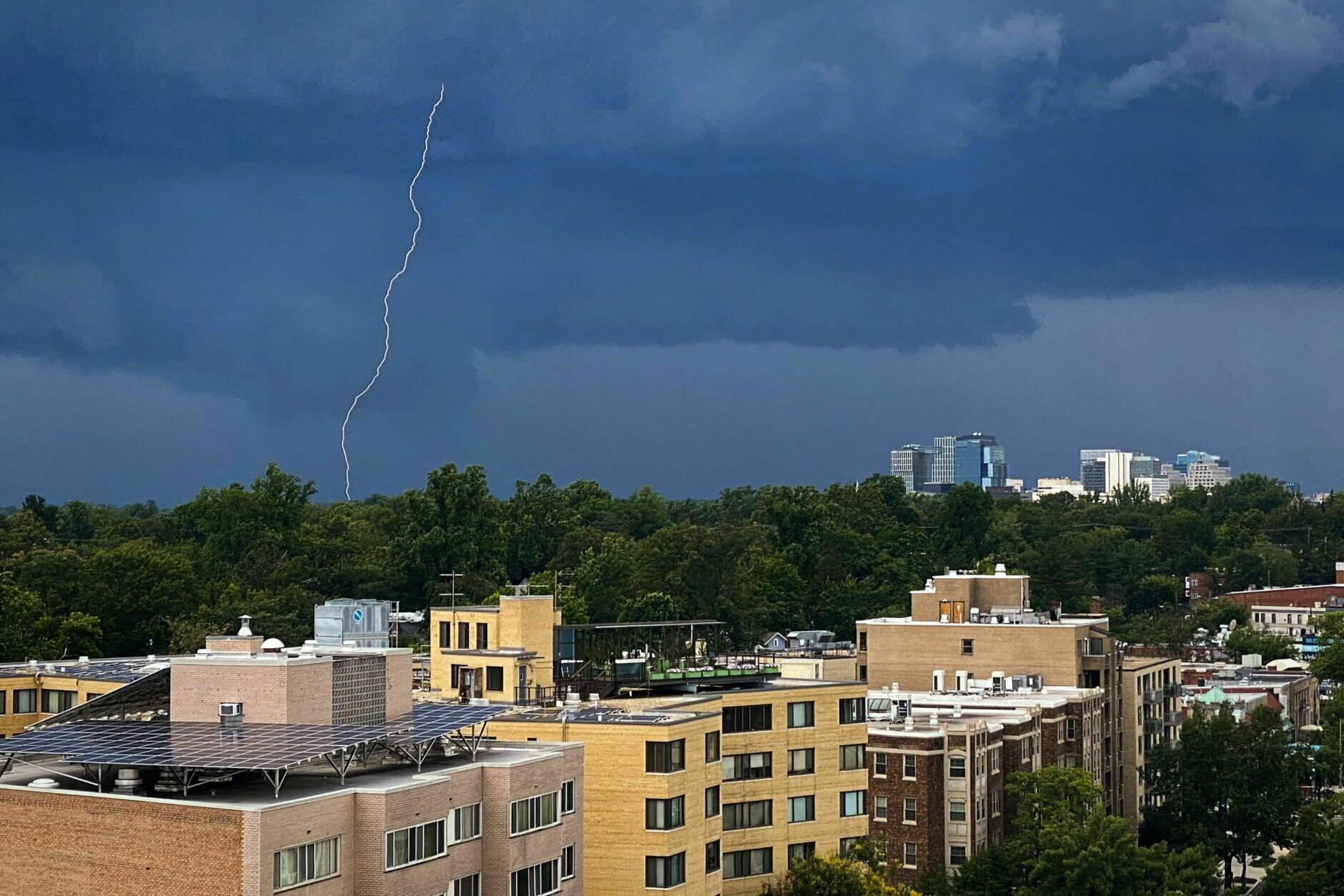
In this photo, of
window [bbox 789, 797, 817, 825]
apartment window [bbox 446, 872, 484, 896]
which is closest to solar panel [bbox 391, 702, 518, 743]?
apartment window [bbox 446, 872, 484, 896]

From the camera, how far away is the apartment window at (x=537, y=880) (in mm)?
46094

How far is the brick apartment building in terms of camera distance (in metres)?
38.9

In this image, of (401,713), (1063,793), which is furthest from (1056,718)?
(401,713)

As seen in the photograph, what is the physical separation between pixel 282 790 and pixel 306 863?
2556 mm

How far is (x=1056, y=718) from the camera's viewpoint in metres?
92.9

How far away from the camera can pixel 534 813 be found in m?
46.5

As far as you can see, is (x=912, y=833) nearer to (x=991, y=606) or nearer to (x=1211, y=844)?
(x=1211, y=844)

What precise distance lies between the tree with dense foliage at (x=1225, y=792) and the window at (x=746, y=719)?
39.1 metres

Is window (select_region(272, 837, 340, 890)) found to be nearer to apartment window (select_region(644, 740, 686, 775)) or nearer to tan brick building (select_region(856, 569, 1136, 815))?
apartment window (select_region(644, 740, 686, 775))

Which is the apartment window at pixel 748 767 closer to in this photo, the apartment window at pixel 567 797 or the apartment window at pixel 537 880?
the apartment window at pixel 567 797

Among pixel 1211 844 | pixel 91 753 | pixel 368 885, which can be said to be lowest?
pixel 1211 844

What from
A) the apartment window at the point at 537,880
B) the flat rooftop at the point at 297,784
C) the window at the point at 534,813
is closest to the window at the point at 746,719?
the apartment window at the point at 537,880

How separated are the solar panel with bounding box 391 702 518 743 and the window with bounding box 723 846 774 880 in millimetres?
14992

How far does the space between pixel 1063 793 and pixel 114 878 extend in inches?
2056
